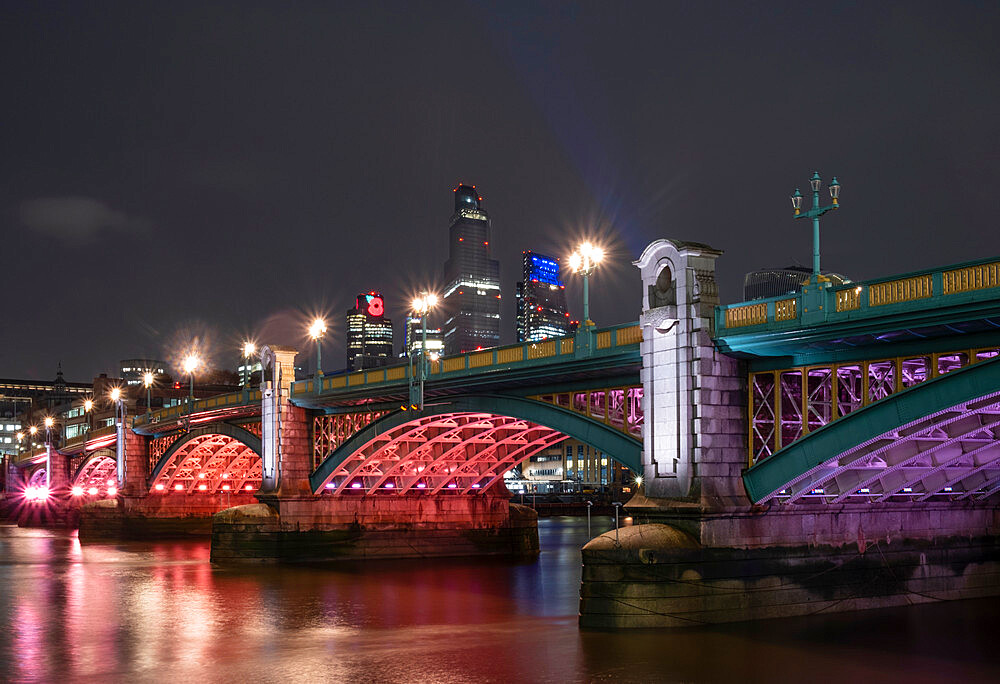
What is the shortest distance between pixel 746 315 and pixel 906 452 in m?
5.79

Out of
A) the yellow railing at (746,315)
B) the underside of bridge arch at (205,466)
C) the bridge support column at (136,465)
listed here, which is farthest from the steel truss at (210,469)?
the yellow railing at (746,315)

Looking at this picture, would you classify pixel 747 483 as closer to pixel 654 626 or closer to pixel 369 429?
pixel 654 626

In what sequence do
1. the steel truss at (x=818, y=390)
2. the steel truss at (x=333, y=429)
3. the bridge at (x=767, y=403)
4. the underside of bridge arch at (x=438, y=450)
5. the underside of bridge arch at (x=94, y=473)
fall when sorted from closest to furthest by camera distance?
the bridge at (x=767, y=403)
the steel truss at (x=818, y=390)
the underside of bridge arch at (x=438, y=450)
the steel truss at (x=333, y=429)
the underside of bridge arch at (x=94, y=473)

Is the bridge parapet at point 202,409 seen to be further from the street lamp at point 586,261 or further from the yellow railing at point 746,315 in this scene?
the yellow railing at point 746,315

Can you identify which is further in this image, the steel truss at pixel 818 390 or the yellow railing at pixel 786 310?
the yellow railing at pixel 786 310

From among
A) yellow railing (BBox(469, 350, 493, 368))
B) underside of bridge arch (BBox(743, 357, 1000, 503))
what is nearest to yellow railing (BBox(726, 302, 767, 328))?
underside of bridge arch (BBox(743, 357, 1000, 503))

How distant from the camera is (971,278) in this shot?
2520 cm

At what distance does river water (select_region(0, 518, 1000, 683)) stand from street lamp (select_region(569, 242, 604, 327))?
1024 centimetres

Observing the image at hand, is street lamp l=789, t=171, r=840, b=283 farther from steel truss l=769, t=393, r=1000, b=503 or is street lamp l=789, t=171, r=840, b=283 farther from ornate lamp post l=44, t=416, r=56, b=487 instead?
ornate lamp post l=44, t=416, r=56, b=487

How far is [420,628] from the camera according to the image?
34750 mm

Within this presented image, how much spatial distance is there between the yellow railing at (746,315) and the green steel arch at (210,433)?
132 feet

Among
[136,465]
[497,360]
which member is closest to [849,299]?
[497,360]

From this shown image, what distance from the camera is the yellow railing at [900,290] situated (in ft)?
86.1

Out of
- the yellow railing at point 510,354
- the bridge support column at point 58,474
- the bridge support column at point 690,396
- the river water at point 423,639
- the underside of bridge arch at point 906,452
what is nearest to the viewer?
the underside of bridge arch at point 906,452
